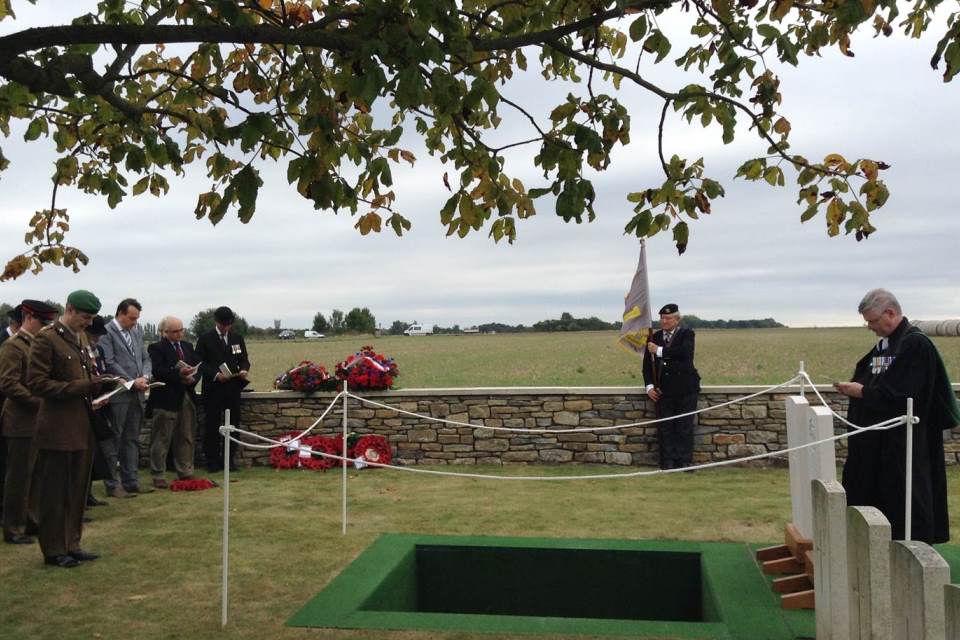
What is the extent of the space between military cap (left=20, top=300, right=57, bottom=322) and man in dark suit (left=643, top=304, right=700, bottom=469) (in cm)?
621

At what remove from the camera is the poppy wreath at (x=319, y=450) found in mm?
10797

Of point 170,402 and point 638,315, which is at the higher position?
point 638,315

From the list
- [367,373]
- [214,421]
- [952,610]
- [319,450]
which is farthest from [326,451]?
Answer: [952,610]

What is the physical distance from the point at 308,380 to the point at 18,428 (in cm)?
434

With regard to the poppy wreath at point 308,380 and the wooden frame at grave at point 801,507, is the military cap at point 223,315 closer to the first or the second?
the poppy wreath at point 308,380

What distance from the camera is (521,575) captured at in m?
6.61

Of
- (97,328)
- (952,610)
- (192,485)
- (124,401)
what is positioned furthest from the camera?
(192,485)

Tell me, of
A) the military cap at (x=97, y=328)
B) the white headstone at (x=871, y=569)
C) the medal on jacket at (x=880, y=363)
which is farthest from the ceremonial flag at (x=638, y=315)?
the white headstone at (x=871, y=569)

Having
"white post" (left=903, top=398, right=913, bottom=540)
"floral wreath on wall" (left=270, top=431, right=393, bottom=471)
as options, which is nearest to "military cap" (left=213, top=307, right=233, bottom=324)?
"floral wreath on wall" (left=270, top=431, right=393, bottom=471)

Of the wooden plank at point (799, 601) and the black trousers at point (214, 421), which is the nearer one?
the wooden plank at point (799, 601)

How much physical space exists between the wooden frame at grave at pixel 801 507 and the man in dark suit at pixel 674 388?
12.7 feet

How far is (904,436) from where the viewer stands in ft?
18.0

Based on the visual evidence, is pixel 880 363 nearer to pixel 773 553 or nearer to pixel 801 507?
pixel 801 507

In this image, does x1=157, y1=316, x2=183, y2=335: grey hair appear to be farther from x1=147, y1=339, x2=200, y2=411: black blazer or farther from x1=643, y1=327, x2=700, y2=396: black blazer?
x1=643, y1=327, x2=700, y2=396: black blazer
